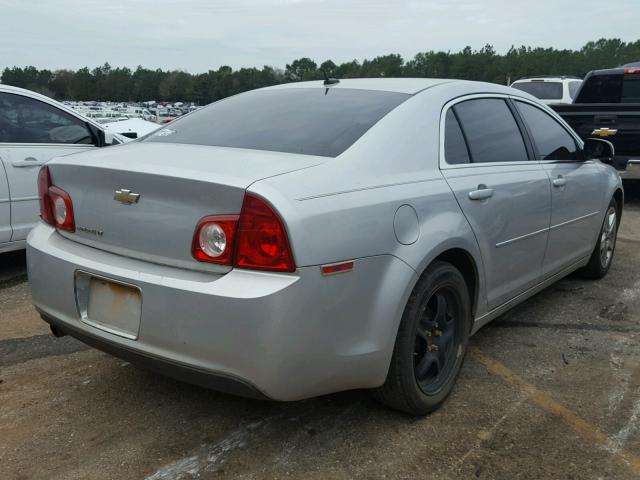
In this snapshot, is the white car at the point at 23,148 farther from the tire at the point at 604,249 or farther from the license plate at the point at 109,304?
the tire at the point at 604,249

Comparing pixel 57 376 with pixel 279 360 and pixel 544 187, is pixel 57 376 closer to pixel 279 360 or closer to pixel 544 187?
pixel 279 360

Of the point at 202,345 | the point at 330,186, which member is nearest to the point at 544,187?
the point at 330,186

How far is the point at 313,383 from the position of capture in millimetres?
2316

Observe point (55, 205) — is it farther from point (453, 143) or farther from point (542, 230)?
point (542, 230)

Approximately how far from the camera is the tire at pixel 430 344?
2.58 m

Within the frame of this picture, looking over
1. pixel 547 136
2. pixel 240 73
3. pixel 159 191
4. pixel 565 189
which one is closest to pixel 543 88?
pixel 547 136

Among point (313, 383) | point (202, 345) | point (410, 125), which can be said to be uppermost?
point (410, 125)

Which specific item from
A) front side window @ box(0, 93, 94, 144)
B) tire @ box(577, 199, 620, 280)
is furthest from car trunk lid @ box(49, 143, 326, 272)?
tire @ box(577, 199, 620, 280)

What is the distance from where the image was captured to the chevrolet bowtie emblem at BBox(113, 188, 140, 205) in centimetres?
243

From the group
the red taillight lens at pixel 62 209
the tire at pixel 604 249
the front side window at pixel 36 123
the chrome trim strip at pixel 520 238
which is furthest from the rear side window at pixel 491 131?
the front side window at pixel 36 123

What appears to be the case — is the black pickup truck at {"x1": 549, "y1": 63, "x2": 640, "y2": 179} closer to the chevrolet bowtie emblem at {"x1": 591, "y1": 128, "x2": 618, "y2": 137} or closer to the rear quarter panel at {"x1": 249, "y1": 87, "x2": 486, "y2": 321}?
the chevrolet bowtie emblem at {"x1": 591, "y1": 128, "x2": 618, "y2": 137}

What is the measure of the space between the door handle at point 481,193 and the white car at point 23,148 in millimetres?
3742

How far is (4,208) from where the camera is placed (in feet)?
16.0

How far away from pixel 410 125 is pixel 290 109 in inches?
25.8
